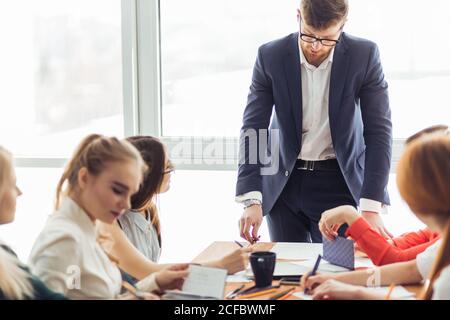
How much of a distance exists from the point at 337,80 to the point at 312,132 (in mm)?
192

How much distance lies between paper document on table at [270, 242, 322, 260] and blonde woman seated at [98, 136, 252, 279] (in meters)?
0.09

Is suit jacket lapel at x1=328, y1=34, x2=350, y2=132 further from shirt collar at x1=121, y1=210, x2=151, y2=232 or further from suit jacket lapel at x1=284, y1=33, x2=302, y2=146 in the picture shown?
shirt collar at x1=121, y1=210, x2=151, y2=232

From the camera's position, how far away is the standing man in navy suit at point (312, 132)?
218 cm

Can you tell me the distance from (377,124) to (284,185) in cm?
37

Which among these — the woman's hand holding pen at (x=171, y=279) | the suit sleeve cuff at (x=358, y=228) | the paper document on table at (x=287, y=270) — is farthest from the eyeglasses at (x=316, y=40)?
the woman's hand holding pen at (x=171, y=279)

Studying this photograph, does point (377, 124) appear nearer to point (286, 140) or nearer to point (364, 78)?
point (364, 78)

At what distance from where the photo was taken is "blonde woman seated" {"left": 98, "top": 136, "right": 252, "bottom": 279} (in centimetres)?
164

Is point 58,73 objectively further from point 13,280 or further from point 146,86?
point 13,280

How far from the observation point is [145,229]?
6.35 ft

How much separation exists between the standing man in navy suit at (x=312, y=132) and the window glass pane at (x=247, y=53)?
3.01ft

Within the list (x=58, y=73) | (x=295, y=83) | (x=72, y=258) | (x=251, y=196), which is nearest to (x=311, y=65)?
(x=295, y=83)

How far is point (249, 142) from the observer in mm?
2250

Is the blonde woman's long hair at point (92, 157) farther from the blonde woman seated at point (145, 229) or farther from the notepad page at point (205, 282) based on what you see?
the notepad page at point (205, 282)

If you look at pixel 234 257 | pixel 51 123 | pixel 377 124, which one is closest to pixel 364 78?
pixel 377 124
